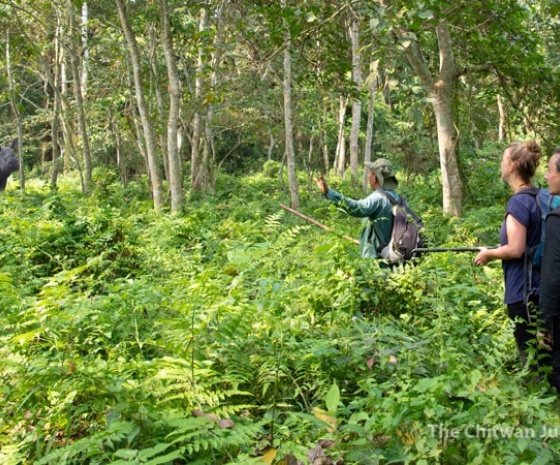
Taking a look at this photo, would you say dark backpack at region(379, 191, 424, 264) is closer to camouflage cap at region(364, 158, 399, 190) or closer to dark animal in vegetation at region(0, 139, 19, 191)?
camouflage cap at region(364, 158, 399, 190)

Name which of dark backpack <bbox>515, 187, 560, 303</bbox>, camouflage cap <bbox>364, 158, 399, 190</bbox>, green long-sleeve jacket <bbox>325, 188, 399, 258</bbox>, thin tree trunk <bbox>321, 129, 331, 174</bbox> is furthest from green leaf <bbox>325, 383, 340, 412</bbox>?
thin tree trunk <bbox>321, 129, 331, 174</bbox>

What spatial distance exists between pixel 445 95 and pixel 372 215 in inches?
198

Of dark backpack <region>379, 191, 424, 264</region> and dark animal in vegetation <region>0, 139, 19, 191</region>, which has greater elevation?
dark animal in vegetation <region>0, 139, 19, 191</region>

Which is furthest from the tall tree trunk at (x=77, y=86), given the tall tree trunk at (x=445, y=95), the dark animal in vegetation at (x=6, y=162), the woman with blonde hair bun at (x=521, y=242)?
the woman with blonde hair bun at (x=521, y=242)

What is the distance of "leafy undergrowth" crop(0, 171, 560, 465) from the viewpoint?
298cm

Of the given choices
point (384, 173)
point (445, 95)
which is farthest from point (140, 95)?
point (384, 173)

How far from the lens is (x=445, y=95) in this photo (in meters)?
9.60

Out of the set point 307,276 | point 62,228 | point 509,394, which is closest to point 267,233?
point 62,228

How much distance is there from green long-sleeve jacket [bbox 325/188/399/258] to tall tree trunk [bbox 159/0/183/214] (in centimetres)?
568

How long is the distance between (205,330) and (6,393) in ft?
4.15

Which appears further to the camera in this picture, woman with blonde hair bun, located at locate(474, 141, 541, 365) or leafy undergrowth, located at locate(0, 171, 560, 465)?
woman with blonde hair bun, located at locate(474, 141, 541, 365)

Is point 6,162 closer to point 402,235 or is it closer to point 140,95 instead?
point 140,95

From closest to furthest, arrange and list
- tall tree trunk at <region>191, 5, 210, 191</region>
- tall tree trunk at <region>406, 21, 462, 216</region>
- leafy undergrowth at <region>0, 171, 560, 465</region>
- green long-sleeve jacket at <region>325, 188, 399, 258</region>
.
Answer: leafy undergrowth at <region>0, 171, 560, 465</region>, green long-sleeve jacket at <region>325, 188, 399, 258</region>, tall tree trunk at <region>406, 21, 462, 216</region>, tall tree trunk at <region>191, 5, 210, 191</region>

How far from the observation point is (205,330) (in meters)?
4.08
